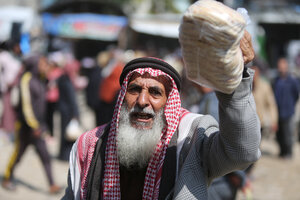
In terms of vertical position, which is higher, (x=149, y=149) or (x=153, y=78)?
(x=153, y=78)

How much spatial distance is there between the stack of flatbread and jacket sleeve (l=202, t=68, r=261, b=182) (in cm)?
8

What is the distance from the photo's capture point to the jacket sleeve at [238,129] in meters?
1.86

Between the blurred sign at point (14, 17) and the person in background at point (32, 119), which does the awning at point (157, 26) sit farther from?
the person in background at point (32, 119)

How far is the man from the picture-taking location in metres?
2.17

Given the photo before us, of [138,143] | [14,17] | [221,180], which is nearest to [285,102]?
[221,180]

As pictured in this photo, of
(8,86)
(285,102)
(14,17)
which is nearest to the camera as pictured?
(285,102)

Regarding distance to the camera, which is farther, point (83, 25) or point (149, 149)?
point (83, 25)

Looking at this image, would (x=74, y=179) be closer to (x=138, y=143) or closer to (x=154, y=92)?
(x=138, y=143)

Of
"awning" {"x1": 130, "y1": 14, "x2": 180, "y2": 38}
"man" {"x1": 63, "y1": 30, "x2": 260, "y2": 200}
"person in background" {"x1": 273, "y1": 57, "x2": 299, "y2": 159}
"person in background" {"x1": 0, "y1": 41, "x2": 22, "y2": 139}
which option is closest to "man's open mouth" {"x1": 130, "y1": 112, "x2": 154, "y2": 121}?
"man" {"x1": 63, "y1": 30, "x2": 260, "y2": 200}

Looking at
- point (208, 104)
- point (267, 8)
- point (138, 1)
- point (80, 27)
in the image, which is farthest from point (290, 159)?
point (138, 1)

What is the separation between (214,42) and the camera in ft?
5.45

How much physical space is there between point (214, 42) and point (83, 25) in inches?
836

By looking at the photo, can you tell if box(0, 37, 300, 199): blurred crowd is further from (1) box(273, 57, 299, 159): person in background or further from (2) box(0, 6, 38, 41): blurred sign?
(2) box(0, 6, 38, 41): blurred sign

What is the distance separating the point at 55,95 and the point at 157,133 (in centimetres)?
796
